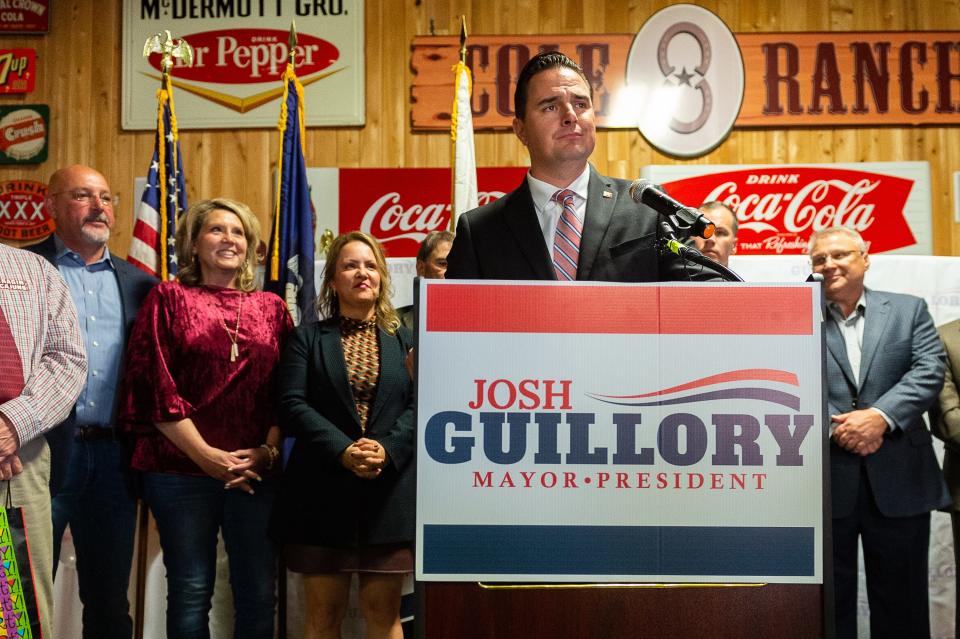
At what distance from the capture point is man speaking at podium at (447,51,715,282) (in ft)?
5.96

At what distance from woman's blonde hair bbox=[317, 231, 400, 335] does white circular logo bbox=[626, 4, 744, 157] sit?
259 cm

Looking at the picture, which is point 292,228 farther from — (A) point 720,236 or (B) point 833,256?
(B) point 833,256

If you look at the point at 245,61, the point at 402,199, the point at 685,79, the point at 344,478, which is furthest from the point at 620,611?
the point at 245,61

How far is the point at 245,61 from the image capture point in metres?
5.42

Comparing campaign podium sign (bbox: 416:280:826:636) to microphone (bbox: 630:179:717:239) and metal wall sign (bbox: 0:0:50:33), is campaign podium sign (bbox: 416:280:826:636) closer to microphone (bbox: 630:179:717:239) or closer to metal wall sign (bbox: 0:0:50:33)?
microphone (bbox: 630:179:717:239)

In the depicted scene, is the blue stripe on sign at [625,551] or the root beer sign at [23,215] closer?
the blue stripe on sign at [625,551]

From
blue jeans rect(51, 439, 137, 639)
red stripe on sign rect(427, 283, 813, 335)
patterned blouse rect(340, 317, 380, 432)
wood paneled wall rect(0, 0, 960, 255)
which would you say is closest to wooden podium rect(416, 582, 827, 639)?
red stripe on sign rect(427, 283, 813, 335)

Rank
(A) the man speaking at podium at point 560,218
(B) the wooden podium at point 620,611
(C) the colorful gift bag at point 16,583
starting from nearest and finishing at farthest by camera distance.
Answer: (B) the wooden podium at point 620,611
(A) the man speaking at podium at point 560,218
(C) the colorful gift bag at point 16,583

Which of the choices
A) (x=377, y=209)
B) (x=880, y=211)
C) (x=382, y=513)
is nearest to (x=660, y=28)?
(x=880, y=211)

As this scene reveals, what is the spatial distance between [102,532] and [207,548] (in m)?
0.37

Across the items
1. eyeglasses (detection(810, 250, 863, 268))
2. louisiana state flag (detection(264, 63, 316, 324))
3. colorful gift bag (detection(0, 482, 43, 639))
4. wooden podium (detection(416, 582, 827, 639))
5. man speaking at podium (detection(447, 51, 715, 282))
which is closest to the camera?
wooden podium (detection(416, 582, 827, 639))

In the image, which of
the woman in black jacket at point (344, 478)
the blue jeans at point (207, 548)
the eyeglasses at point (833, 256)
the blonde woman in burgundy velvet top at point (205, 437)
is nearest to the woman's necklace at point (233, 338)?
the blonde woman in burgundy velvet top at point (205, 437)

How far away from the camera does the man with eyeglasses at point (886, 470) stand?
10.1 feet

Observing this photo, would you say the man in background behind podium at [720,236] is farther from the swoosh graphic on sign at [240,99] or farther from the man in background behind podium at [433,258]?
the swoosh graphic on sign at [240,99]
